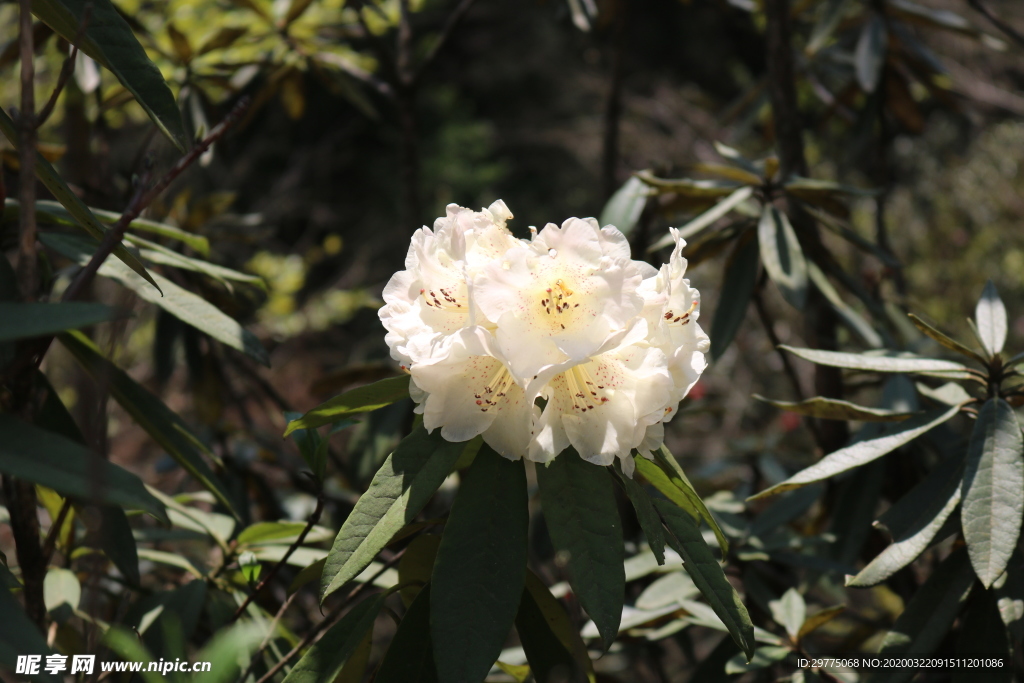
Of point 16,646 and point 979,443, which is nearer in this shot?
point 16,646

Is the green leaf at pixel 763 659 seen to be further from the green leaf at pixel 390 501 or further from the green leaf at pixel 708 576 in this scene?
the green leaf at pixel 390 501

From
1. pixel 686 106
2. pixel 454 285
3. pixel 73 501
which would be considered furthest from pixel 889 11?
pixel 686 106

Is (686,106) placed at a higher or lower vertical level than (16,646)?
lower

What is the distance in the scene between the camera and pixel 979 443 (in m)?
0.87

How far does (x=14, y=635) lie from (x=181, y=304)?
553 mm

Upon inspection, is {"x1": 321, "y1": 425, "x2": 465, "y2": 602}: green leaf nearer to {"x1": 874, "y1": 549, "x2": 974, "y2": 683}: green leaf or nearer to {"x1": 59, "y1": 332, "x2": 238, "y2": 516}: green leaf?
{"x1": 59, "y1": 332, "x2": 238, "y2": 516}: green leaf

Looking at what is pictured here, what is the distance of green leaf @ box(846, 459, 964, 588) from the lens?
0.87m

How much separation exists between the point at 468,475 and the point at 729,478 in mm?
1316

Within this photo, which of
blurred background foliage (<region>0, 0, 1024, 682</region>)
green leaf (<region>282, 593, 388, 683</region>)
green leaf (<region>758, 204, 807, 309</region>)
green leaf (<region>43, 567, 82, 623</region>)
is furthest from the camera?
blurred background foliage (<region>0, 0, 1024, 682</region>)

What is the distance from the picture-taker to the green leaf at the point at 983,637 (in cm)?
91

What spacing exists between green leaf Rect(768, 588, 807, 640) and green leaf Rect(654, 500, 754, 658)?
1.34ft

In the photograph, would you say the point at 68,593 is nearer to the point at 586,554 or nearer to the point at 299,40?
the point at 586,554

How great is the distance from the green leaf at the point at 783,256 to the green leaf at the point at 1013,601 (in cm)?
46

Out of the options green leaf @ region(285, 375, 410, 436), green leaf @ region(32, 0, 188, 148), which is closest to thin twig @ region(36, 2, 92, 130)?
green leaf @ region(32, 0, 188, 148)
